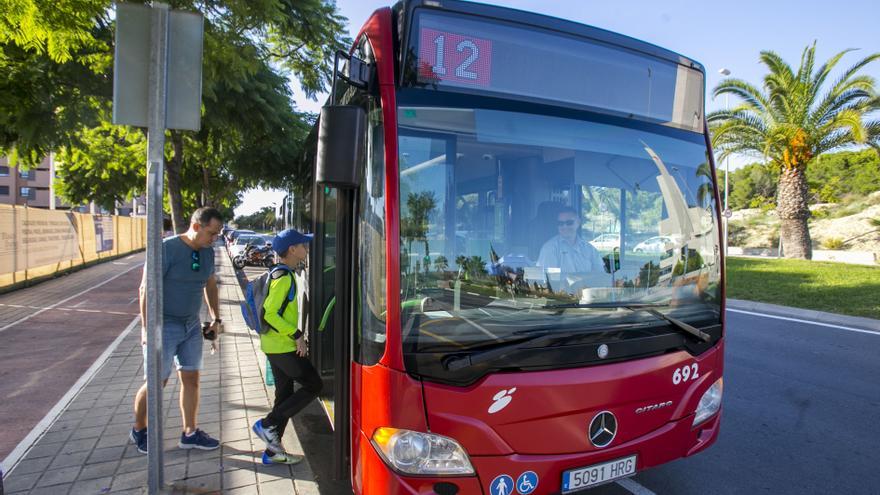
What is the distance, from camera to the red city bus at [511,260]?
7.63 feet

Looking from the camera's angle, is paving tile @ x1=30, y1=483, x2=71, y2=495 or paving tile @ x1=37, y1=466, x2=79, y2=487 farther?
paving tile @ x1=37, y1=466, x2=79, y2=487

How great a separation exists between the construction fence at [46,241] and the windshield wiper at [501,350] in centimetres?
1247

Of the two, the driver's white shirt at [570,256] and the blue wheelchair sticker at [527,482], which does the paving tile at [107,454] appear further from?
the driver's white shirt at [570,256]

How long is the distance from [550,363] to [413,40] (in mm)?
1729

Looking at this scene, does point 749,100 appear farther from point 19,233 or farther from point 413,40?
point 19,233

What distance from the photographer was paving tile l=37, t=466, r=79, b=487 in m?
→ 3.34

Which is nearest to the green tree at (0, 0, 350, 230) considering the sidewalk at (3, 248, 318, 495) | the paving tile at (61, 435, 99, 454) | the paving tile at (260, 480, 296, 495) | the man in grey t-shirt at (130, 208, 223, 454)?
the man in grey t-shirt at (130, 208, 223, 454)

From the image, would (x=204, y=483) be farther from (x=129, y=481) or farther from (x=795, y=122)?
(x=795, y=122)

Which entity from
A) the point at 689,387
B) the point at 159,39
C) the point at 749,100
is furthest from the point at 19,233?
the point at 749,100

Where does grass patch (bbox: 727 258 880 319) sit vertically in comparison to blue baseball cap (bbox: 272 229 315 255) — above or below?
below

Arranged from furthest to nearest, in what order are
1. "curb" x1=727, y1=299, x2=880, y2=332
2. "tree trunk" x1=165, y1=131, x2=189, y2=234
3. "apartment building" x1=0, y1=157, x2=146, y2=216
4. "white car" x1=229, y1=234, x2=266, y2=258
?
"apartment building" x1=0, y1=157, x2=146, y2=216 → "white car" x1=229, y1=234, x2=266, y2=258 → "curb" x1=727, y1=299, x2=880, y2=332 → "tree trunk" x1=165, y1=131, x2=189, y2=234

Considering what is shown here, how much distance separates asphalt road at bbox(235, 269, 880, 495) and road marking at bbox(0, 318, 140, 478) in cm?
201

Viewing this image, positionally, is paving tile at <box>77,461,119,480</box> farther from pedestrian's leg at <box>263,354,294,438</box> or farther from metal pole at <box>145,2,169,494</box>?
pedestrian's leg at <box>263,354,294,438</box>

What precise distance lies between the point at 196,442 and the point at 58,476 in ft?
2.79
